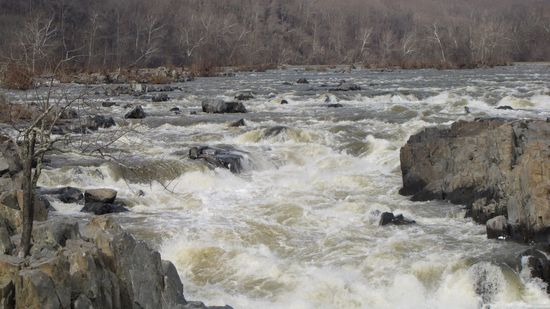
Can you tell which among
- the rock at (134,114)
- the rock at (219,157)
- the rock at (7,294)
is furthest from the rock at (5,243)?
the rock at (134,114)

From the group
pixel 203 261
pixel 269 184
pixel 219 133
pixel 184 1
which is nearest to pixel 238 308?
pixel 203 261

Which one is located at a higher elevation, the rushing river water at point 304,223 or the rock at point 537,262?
the rock at point 537,262

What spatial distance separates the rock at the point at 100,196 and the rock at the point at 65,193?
248 mm

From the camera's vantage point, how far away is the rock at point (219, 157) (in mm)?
15016

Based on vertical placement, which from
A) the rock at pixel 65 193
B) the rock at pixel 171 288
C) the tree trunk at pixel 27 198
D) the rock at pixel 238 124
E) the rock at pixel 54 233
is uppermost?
the tree trunk at pixel 27 198

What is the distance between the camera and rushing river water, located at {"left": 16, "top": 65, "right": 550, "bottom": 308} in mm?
7883

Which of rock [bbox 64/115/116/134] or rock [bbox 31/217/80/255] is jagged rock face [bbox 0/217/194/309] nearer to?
rock [bbox 31/217/80/255]

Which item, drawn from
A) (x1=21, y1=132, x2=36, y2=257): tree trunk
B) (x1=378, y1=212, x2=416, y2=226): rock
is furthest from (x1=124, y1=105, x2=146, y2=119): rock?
(x1=21, y1=132, x2=36, y2=257): tree trunk

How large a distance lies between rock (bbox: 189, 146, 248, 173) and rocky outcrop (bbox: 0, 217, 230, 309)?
856 centimetres

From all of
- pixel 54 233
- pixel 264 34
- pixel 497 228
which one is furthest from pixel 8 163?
pixel 264 34

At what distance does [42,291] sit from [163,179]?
903 cm

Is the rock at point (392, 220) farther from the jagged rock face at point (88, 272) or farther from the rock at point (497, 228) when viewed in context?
the jagged rock face at point (88, 272)

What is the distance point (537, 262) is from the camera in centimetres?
812

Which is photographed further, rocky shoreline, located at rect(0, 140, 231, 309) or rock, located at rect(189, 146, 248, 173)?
rock, located at rect(189, 146, 248, 173)
